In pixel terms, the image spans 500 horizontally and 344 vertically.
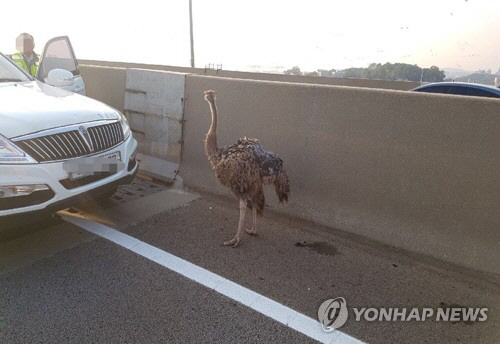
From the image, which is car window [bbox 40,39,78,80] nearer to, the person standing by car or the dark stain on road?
the person standing by car

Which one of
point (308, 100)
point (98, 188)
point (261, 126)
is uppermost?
point (308, 100)

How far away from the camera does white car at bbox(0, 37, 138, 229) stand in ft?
10.8

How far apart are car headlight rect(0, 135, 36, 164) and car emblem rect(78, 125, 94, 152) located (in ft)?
2.03

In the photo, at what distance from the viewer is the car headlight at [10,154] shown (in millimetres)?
3236

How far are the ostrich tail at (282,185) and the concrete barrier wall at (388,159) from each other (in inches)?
19.5

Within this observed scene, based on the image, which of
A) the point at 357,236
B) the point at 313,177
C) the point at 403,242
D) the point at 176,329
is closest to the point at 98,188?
the point at 176,329

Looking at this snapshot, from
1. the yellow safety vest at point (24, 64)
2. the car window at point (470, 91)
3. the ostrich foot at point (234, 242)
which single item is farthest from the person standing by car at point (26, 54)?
the car window at point (470, 91)

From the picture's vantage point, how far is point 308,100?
4535mm

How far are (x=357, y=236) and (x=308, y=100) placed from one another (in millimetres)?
1646

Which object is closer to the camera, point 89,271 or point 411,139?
point 89,271

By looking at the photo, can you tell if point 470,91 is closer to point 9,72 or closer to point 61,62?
point 61,62

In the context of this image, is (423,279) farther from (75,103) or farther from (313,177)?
(75,103)

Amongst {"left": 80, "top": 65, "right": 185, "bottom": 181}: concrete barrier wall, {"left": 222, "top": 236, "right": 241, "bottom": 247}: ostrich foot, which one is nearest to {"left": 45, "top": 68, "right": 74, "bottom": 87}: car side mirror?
{"left": 80, "top": 65, "right": 185, "bottom": 181}: concrete barrier wall

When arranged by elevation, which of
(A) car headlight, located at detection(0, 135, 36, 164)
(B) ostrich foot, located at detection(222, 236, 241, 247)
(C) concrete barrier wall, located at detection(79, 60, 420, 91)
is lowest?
(B) ostrich foot, located at detection(222, 236, 241, 247)
